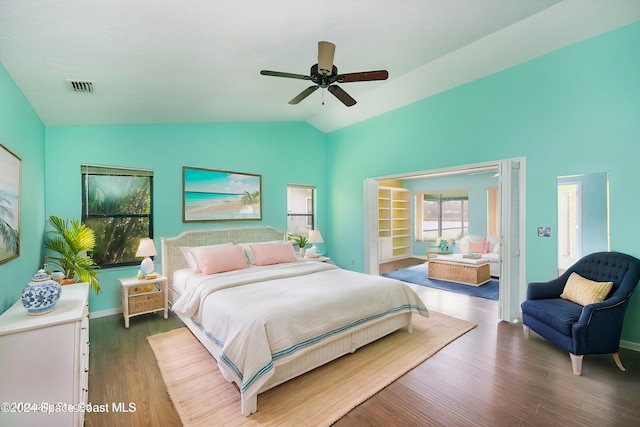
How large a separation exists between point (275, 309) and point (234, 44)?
7.75ft

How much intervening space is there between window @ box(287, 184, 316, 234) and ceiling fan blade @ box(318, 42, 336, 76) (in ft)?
11.9

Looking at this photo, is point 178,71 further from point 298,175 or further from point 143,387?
point 298,175

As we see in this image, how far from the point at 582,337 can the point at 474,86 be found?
3467 millimetres

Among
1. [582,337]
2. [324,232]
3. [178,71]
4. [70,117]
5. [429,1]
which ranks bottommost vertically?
[582,337]

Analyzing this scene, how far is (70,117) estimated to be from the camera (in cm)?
338

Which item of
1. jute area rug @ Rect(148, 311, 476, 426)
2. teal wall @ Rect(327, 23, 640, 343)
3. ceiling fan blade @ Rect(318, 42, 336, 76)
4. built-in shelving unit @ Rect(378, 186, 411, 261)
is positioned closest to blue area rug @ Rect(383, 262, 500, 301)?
teal wall @ Rect(327, 23, 640, 343)

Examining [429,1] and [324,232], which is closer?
[429,1]

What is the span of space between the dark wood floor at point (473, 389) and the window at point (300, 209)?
3454 mm

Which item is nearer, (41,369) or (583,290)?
(41,369)

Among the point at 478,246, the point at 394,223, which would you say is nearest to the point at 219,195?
the point at 394,223

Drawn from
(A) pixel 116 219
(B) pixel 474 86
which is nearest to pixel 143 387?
(A) pixel 116 219

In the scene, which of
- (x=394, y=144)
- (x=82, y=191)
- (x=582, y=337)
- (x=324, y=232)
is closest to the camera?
(x=582, y=337)

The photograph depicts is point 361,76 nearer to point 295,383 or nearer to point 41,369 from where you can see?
point 295,383

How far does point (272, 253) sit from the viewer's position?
4.41 metres
